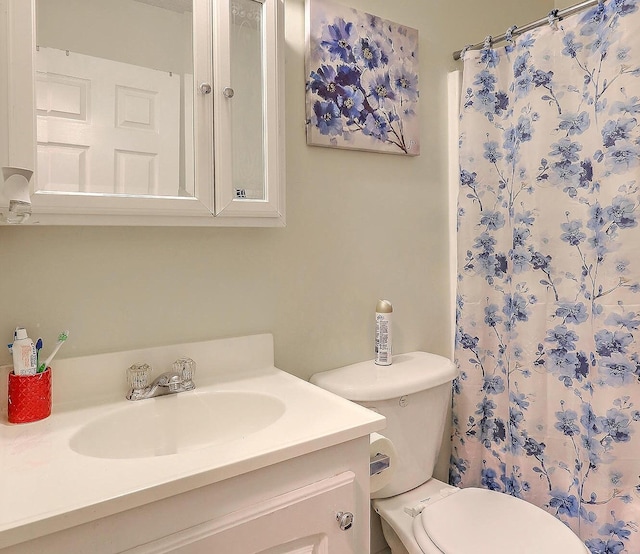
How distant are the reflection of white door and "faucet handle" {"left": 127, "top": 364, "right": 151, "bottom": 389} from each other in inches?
15.2

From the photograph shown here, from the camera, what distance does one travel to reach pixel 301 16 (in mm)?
1296

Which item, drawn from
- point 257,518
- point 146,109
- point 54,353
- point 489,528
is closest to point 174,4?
point 146,109

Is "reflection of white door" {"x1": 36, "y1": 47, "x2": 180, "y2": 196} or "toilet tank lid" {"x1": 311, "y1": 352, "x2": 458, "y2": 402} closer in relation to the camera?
"reflection of white door" {"x1": 36, "y1": 47, "x2": 180, "y2": 196}

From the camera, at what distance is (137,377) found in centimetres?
101

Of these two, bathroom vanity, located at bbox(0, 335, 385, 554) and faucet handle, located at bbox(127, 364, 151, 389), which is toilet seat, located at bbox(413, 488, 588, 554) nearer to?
bathroom vanity, located at bbox(0, 335, 385, 554)

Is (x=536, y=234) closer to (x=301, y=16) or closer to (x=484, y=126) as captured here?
(x=484, y=126)

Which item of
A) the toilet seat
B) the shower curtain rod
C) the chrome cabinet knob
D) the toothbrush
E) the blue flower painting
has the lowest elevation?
the toilet seat

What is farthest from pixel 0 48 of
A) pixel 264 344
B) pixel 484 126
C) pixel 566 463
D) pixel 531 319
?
pixel 566 463

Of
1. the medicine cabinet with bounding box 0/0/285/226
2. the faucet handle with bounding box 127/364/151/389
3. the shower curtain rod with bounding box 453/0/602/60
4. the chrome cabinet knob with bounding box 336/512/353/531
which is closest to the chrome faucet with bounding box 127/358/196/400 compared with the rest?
the faucet handle with bounding box 127/364/151/389

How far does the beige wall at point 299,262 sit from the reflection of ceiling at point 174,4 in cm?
33

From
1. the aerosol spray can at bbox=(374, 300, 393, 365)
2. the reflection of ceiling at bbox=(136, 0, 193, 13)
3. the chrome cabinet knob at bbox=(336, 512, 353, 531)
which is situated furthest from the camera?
the aerosol spray can at bbox=(374, 300, 393, 365)

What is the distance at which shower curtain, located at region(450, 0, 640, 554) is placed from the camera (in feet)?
4.02

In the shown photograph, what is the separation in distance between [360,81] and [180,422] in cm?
108

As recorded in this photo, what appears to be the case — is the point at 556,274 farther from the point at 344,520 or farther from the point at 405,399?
the point at 344,520
